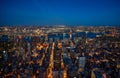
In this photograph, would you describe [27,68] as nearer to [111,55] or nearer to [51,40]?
[111,55]

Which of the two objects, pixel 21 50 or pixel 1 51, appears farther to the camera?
pixel 21 50

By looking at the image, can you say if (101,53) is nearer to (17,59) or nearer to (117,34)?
(117,34)

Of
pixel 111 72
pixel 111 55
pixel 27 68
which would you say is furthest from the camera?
pixel 111 55

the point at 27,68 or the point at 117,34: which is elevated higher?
the point at 117,34

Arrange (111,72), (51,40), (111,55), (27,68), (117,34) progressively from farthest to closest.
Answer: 1. (51,40)
2. (117,34)
3. (111,55)
4. (27,68)
5. (111,72)

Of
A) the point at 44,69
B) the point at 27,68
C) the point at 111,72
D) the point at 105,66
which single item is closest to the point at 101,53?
the point at 105,66

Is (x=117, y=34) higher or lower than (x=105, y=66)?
higher

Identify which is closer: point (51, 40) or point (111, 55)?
point (111, 55)

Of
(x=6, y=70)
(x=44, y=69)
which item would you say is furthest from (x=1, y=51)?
(x=44, y=69)

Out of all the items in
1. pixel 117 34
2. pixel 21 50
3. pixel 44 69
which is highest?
pixel 117 34
